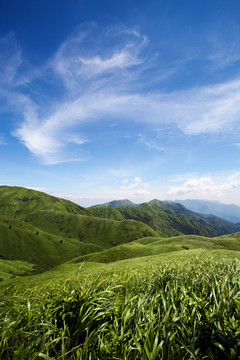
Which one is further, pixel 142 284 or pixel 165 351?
pixel 142 284

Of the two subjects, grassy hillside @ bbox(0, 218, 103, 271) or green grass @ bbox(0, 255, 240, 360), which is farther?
grassy hillside @ bbox(0, 218, 103, 271)

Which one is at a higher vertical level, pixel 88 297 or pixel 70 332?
pixel 88 297

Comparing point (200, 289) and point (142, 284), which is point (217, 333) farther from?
point (142, 284)

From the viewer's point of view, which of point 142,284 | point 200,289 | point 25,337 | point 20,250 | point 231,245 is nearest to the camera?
point 25,337

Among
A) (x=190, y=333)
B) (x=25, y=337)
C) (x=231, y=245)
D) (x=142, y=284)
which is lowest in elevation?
(x=231, y=245)

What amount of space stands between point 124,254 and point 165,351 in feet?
266

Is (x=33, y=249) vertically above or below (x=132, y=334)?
below

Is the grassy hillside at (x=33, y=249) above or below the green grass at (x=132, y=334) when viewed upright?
below

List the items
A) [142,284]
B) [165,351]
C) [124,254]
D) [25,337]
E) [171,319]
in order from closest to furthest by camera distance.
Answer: [165,351]
[25,337]
[171,319]
[142,284]
[124,254]

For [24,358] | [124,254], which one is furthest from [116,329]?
[124,254]

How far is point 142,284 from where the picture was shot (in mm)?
4773

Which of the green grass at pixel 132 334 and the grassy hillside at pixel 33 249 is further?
the grassy hillside at pixel 33 249

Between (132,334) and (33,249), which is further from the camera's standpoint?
(33,249)

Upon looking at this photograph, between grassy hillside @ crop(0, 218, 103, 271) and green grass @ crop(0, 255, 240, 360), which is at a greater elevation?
green grass @ crop(0, 255, 240, 360)
